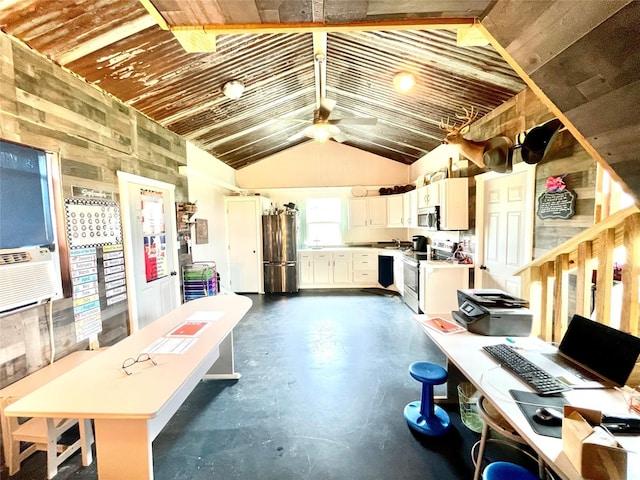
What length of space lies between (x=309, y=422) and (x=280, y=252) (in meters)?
4.13

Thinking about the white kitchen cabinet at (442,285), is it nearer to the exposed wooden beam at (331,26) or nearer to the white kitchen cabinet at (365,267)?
the white kitchen cabinet at (365,267)

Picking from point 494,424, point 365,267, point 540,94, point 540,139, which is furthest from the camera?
point 365,267

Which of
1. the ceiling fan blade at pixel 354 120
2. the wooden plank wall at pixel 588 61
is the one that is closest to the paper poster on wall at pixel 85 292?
the ceiling fan blade at pixel 354 120

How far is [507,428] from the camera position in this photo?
4.80 ft

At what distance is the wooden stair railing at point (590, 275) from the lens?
1.56m

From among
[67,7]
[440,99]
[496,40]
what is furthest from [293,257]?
[496,40]

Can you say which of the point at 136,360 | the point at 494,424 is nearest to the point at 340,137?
the point at 136,360

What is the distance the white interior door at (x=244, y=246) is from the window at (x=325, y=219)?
4.69 ft

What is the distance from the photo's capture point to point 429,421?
7.07 ft

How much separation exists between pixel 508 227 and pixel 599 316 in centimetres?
169

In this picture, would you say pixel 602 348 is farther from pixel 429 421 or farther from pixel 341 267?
pixel 341 267

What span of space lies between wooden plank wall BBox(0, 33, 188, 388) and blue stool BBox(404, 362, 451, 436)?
107 inches

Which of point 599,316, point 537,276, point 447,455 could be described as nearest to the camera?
point 599,316

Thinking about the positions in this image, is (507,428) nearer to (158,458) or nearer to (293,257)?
(158,458)
